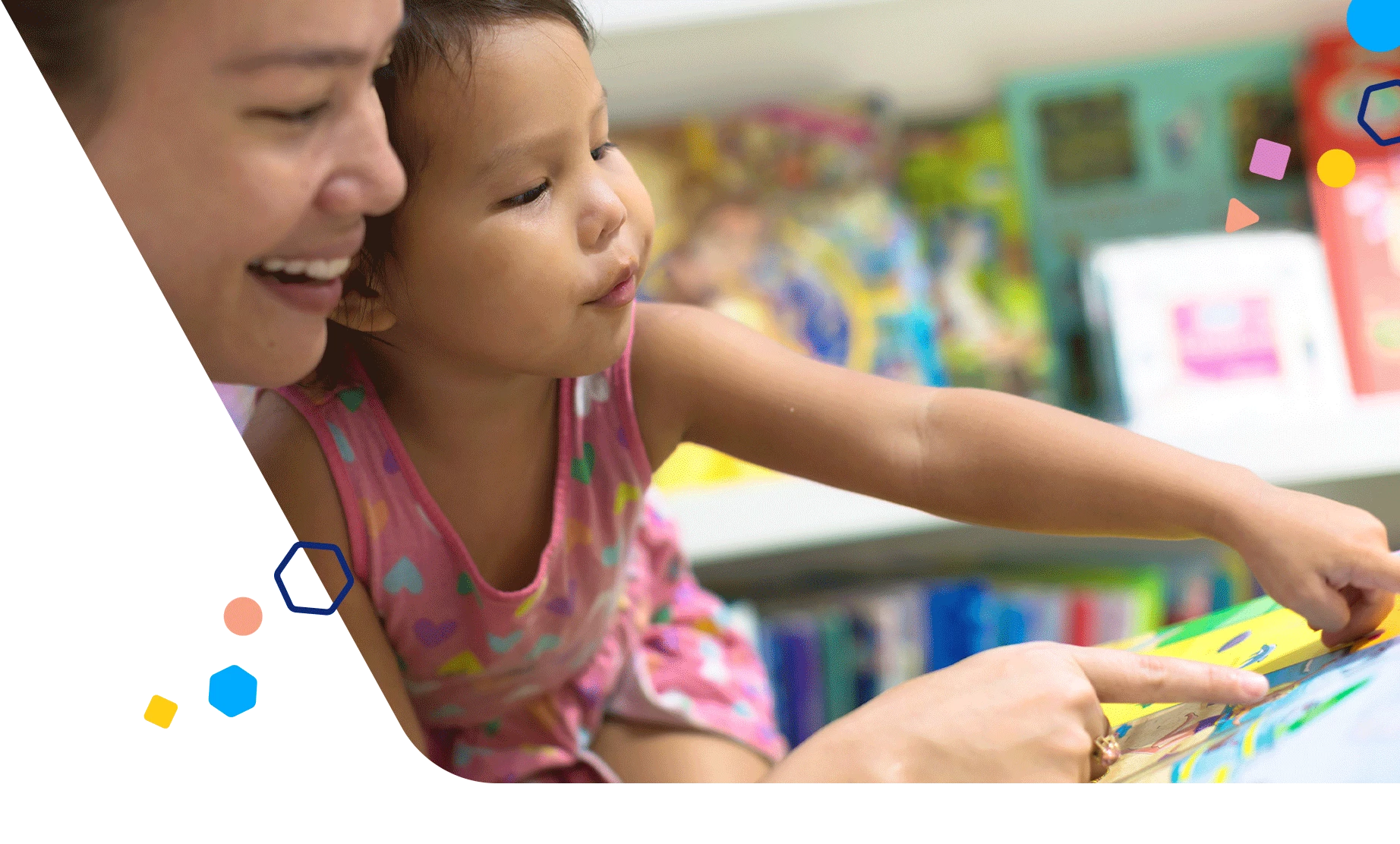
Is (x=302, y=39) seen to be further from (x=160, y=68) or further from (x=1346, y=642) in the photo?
(x=1346, y=642)

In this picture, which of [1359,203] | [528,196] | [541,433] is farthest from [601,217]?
[1359,203]

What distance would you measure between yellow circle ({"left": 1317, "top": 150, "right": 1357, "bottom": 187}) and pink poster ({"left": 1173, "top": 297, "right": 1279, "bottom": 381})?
5 cm

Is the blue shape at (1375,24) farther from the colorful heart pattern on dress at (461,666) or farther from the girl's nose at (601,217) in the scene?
the colorful heart pattern on dress at (461,666)

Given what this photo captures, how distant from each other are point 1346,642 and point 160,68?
32cm

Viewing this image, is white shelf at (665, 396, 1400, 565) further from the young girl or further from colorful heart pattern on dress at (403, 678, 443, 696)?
colorful heart pattern on dress at (403, 678, 443, 696)

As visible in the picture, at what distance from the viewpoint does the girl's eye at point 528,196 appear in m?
0.23

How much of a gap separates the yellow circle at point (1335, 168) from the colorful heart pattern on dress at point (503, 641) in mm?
294

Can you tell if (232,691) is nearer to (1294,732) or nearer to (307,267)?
(307,267)

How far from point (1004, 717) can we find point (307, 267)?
20 centimetres

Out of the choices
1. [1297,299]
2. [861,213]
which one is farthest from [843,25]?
[1297,299]

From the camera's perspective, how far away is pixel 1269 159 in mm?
306

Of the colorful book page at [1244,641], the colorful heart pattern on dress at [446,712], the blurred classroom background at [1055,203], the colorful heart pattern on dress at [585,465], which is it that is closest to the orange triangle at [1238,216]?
the blurred classroom background at [1055,203]

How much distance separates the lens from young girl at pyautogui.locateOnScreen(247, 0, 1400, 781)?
0.23m

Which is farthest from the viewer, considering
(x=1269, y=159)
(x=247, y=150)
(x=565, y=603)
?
(x=565, y=603)
